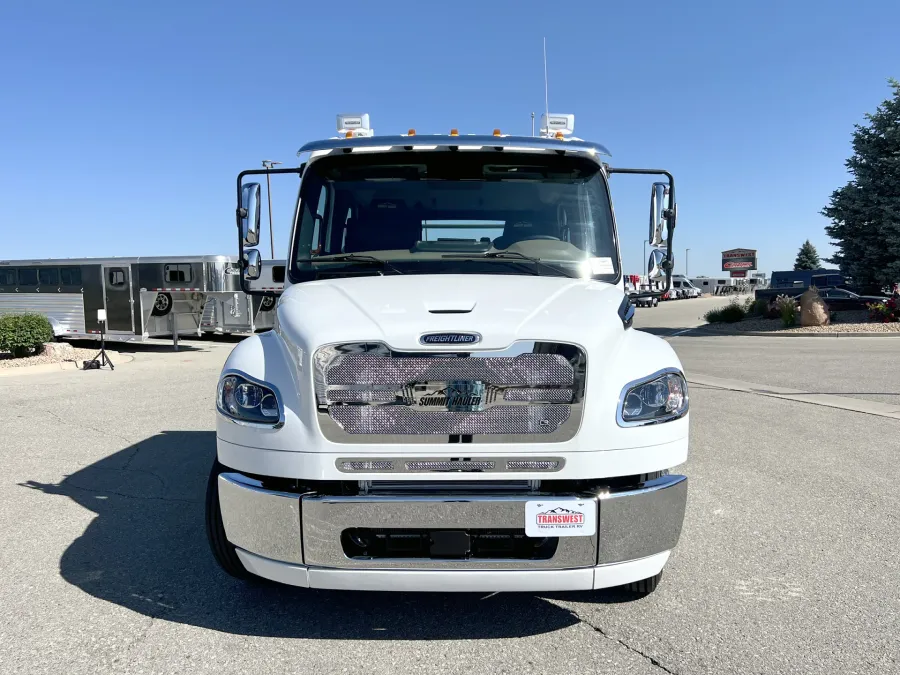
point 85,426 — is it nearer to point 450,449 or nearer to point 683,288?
point 450,449

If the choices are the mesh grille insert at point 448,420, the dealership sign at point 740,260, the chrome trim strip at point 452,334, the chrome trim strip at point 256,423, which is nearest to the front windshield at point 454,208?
the chrome trim strip at point 256,423

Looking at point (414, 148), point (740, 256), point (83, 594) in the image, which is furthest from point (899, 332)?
point (740, 256)

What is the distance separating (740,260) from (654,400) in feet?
358

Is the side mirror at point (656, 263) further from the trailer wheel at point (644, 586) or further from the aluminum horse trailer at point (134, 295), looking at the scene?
the aluminum horse trailer at point (134, 295)

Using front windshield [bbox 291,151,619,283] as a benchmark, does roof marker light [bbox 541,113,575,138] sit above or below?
above

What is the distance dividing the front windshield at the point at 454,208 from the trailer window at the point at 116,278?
15.7m

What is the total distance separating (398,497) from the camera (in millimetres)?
2807

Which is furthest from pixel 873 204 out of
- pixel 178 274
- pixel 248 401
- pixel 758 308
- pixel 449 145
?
pixel 248 401

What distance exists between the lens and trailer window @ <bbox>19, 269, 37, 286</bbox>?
64.1 ft

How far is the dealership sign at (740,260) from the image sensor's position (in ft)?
334

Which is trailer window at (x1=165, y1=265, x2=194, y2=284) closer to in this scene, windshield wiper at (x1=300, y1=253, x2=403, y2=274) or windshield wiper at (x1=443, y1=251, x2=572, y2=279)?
windshield wiper at (x1=300, y1=253, x2=403, y2=274)

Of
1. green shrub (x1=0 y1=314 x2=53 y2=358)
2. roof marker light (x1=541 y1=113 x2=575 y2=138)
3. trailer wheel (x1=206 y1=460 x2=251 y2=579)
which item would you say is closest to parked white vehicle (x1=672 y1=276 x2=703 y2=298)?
green shrub (x1=0 y1=314 x2=53 y2=358)

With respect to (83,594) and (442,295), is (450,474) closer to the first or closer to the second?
(442,295)

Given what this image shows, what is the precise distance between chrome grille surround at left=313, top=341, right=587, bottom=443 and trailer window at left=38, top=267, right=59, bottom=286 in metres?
19.1
